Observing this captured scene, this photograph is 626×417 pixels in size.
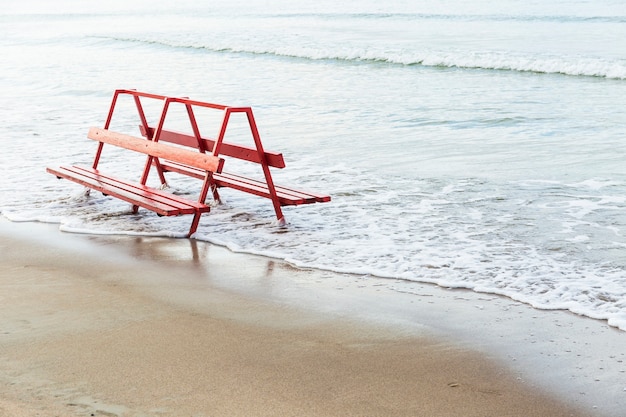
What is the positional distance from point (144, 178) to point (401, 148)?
14.4 ft

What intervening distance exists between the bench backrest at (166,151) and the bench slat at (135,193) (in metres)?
0.30

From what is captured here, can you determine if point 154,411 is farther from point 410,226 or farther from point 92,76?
point 92,76

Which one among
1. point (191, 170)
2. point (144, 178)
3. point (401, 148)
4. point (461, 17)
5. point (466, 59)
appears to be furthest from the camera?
point (461, 17)

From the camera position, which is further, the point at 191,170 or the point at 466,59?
the point at 466,59

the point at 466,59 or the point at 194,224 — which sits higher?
the point at 466,59

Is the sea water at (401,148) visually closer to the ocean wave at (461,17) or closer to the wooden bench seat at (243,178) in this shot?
the wooden bench seat at (243,178)

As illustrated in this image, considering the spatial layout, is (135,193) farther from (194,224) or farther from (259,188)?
(259,188)

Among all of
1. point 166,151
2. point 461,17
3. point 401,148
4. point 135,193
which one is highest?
point 461,17

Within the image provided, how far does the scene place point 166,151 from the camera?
25.2 ft

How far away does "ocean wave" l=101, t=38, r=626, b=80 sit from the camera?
2133 centimetres

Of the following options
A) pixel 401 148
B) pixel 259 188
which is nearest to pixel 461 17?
pixel 401 148

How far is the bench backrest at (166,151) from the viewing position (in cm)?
710

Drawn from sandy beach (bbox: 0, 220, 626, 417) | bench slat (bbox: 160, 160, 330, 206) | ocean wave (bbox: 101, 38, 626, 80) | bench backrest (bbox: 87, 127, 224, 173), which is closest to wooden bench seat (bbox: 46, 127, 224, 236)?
bench backrest (bbox: 87, 127, 224, 173)

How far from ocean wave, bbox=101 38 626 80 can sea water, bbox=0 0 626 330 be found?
3.4 inches
